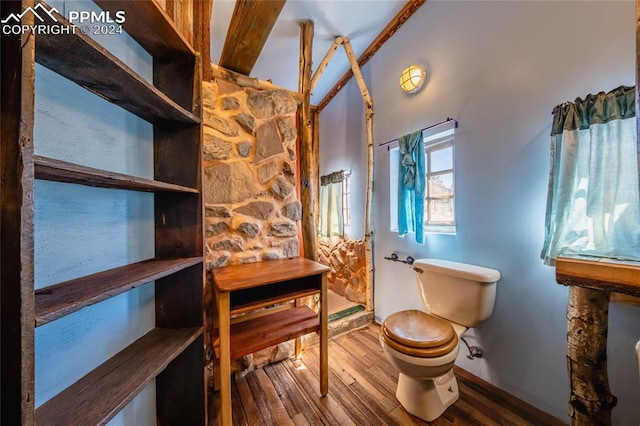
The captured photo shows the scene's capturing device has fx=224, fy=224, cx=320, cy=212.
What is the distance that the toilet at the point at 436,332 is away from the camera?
46.0 inches

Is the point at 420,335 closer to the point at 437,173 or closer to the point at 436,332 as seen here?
the point at 436,332

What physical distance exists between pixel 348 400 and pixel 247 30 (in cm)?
236

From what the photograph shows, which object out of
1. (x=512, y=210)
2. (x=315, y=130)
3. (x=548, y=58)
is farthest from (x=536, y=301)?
(x=315, y=130)

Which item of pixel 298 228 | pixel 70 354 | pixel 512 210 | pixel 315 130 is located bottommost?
pixel 70 354

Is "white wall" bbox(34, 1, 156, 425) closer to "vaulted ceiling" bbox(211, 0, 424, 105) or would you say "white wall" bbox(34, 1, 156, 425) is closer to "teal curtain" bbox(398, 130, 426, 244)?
"vaulted ceiling" bbox(211, 0, 424, 105)

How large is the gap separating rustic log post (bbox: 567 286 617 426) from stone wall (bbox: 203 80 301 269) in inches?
61.0

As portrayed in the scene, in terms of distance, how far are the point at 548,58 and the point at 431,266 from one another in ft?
4.41

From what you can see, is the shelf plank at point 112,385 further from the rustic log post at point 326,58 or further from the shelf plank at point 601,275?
the rustic log post at point 326,58

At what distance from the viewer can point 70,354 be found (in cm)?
66

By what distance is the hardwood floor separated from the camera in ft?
4.07

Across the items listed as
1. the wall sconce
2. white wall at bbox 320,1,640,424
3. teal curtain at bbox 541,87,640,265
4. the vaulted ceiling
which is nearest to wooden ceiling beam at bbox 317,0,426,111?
the vaulted ceiling

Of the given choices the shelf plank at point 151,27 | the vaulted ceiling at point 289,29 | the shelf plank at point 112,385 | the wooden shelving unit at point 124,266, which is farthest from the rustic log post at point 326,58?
the shelf plank at point 112,385

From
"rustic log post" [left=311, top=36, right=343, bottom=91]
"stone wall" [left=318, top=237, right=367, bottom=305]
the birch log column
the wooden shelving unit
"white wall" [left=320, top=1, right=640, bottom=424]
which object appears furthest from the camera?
"stone wall" [left=318, top=237, right=367, bottom=305]

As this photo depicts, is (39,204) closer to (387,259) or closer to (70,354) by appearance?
(70,354)
